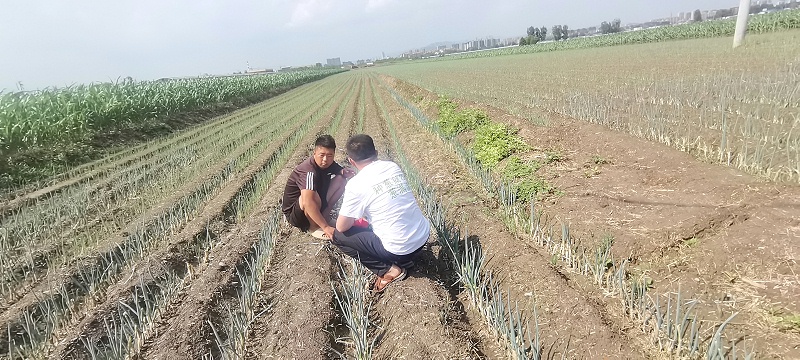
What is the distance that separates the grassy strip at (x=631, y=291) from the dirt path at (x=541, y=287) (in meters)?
0.16

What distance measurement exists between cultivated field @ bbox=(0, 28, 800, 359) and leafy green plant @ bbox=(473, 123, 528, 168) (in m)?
0.05

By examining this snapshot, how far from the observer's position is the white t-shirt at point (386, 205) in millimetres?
3135

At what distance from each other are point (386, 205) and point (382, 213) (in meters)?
0.07

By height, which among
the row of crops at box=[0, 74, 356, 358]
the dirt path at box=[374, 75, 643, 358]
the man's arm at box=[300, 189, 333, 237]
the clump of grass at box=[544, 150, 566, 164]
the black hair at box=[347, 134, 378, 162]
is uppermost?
the black hair at box=[347, 134, 378, 162]

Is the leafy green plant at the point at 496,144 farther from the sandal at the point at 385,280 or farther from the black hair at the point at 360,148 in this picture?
the black hair at the point at 360,148

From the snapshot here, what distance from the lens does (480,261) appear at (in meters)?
3.15

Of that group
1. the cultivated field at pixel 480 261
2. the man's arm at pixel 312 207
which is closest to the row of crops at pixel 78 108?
the cultivated field at pixel 480 261

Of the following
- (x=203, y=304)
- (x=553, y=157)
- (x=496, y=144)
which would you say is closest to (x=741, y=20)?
(x=496, y=144)

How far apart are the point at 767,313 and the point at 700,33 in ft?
122

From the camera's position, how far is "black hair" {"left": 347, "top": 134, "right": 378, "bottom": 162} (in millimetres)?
3160

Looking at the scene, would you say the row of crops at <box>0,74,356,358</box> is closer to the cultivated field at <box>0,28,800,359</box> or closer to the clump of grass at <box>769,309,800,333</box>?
the cultivated field at <box>0,28,800,359</box>

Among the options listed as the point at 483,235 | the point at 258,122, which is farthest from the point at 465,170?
the point at 258,122

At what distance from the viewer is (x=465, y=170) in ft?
21.7

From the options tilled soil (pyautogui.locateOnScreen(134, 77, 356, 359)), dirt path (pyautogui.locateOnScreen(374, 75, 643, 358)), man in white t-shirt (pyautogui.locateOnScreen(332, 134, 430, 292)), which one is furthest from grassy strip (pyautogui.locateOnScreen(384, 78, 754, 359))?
tilled soil (pyautogui.locateOnScreen(134, 77, 356, 359))
